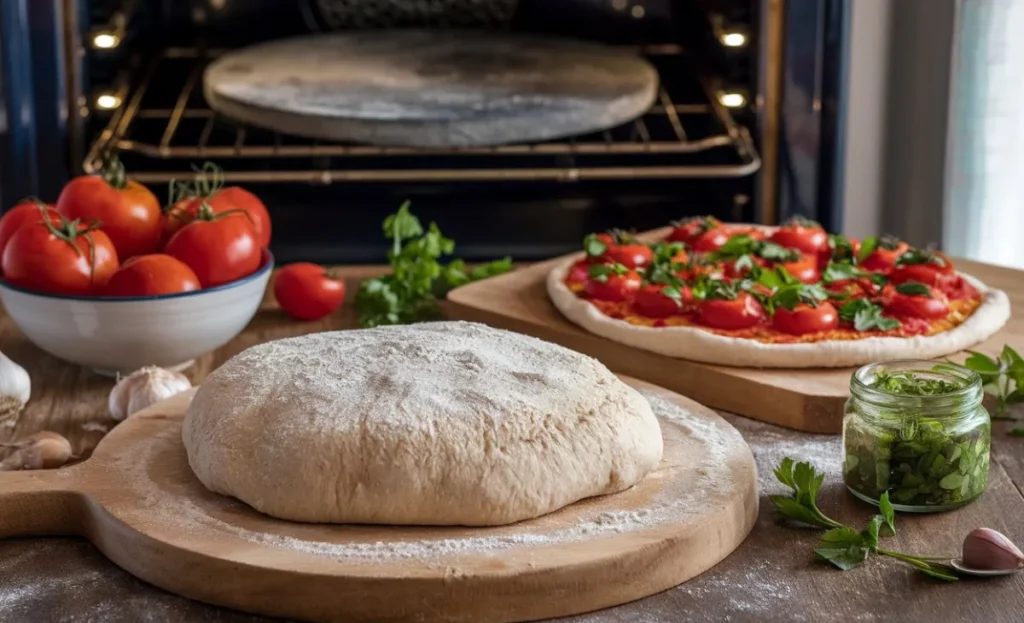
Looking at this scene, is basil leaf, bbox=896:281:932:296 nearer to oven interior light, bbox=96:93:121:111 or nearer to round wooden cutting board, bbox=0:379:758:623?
round wooden cutting board, bbox=0:379:758:623

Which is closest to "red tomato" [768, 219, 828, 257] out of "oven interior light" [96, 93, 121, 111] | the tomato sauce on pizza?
the tomato sauce on pizza

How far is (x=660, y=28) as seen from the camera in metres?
2.75

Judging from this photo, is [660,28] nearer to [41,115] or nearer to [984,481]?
[41,115]

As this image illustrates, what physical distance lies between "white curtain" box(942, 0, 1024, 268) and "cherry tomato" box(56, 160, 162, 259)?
1.76 m

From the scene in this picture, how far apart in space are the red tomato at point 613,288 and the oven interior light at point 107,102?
1.09 meters

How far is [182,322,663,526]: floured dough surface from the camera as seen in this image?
115 cm

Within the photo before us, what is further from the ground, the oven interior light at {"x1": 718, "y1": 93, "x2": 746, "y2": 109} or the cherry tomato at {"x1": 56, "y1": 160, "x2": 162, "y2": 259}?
the cherry tomato at {"x1": 56, "y1": 160, "x2": 162, "y2": 259}

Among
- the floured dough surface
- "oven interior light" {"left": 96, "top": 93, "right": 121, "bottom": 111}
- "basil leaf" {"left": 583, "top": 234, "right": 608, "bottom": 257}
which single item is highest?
"oven interior light" {"left": 96, "top": 93, "right": 121, "bottom": 111}

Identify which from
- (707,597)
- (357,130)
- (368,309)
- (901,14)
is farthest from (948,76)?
(707,597)

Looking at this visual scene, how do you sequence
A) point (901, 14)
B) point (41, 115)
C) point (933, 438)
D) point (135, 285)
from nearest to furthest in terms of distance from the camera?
point (933, 438) → point (135, 285) → point (41, 115) → point (901, 14)

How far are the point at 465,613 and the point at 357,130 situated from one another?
127 centimetres

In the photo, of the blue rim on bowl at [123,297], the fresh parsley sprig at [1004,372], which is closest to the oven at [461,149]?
the blue rim on bowl at [123,297]

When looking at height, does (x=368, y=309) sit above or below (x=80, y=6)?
below

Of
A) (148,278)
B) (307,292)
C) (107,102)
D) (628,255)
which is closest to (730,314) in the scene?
(628,255)
